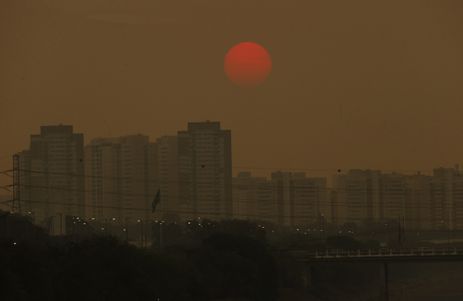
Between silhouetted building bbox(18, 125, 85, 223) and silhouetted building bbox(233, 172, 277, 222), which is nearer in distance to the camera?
silhouetted building bbox(18, 125, 85, 223)

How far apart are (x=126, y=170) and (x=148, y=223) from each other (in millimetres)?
16563

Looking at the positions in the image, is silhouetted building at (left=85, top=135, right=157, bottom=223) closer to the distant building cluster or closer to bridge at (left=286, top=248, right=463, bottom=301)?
the distant building cluster

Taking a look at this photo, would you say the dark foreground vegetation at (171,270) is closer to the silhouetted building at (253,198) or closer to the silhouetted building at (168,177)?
the silhouetted building at (168,177)

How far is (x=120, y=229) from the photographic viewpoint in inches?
3051

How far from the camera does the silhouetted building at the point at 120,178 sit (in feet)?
284

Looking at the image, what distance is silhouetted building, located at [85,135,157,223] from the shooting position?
284 feet

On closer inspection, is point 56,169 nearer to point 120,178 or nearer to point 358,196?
point 120,178

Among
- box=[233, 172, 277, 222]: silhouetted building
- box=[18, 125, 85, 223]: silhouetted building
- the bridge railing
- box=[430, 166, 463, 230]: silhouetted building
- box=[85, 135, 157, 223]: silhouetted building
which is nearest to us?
the bridge railing

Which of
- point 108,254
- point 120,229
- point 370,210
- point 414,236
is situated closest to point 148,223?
point 120,229

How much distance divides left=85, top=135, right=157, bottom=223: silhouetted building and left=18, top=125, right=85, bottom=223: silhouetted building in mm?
892

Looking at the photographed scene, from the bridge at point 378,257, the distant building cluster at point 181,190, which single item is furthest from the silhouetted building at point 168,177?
the bridge at point 378,257

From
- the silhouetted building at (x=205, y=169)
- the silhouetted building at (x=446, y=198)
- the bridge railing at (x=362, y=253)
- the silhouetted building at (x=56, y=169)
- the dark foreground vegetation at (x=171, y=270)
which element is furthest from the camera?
the silhouetted building at (x=446, y=198)

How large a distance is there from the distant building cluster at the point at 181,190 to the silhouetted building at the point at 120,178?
0.06 metres

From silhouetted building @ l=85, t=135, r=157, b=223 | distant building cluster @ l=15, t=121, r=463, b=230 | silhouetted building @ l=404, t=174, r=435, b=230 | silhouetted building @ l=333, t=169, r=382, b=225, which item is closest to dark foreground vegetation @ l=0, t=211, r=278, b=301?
distant building cluster @ l=15, t=121, r=463, b=230
